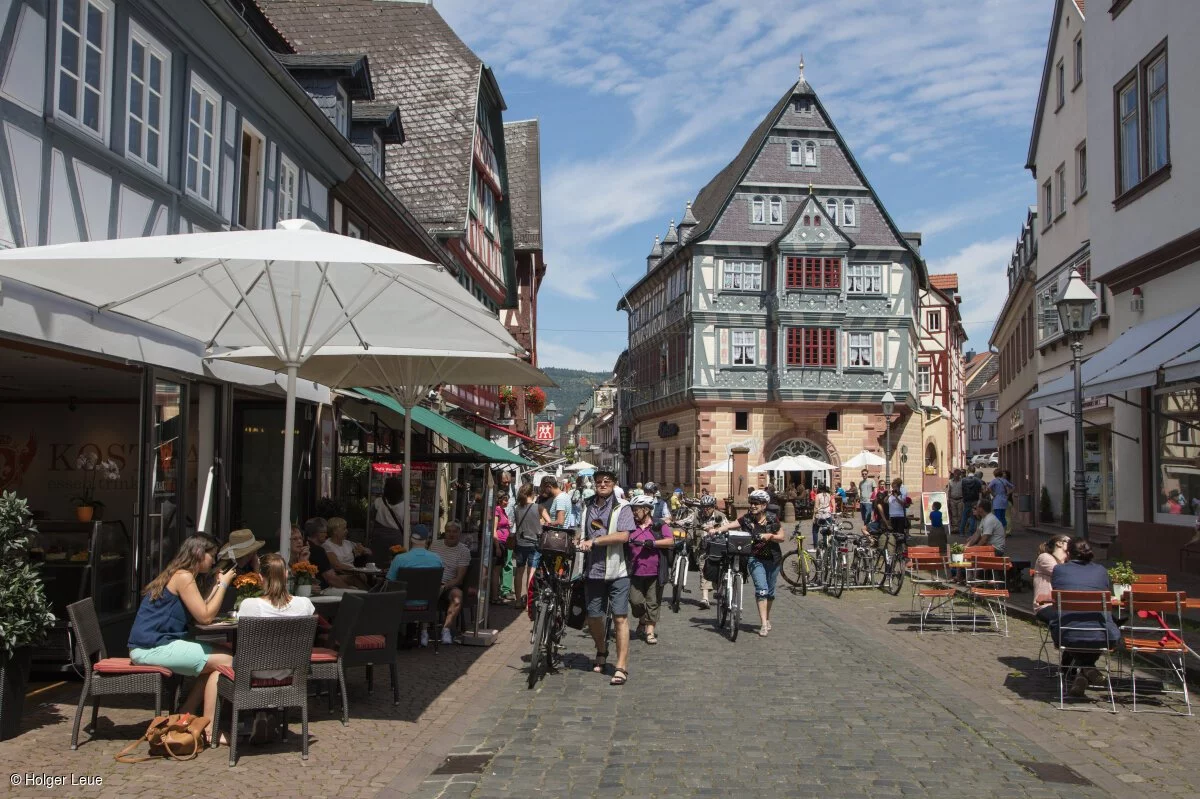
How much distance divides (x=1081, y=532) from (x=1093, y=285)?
11487 mm

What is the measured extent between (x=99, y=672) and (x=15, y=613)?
2.04ft

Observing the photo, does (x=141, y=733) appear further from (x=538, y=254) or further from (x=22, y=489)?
(x=538, y=254)

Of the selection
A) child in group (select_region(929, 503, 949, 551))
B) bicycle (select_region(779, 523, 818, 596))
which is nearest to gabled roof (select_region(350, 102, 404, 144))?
bicycle (select_region(779, 523, 818, 596))

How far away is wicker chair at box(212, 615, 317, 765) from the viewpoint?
7.07 meters

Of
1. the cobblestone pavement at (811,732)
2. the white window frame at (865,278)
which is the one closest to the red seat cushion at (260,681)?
the cobblestone pavement at (811,732)

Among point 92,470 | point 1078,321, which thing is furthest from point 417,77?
point 1078,321

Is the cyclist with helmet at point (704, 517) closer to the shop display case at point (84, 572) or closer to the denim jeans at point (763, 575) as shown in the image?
the denim jeans at point (763, 575)

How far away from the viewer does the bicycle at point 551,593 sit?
401 inches

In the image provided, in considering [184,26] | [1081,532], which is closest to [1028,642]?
[1081,532]

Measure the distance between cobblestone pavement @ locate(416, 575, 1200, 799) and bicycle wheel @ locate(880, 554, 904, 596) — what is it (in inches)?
259

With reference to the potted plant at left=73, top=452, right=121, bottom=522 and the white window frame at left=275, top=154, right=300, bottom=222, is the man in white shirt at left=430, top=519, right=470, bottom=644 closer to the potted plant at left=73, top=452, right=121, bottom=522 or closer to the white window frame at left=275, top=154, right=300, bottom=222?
the potted plant at left=73, top=452, right=121, bottom=522

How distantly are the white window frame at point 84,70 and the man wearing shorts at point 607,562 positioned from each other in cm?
523

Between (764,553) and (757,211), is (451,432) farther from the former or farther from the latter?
(757,211)

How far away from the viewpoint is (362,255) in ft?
23.9
